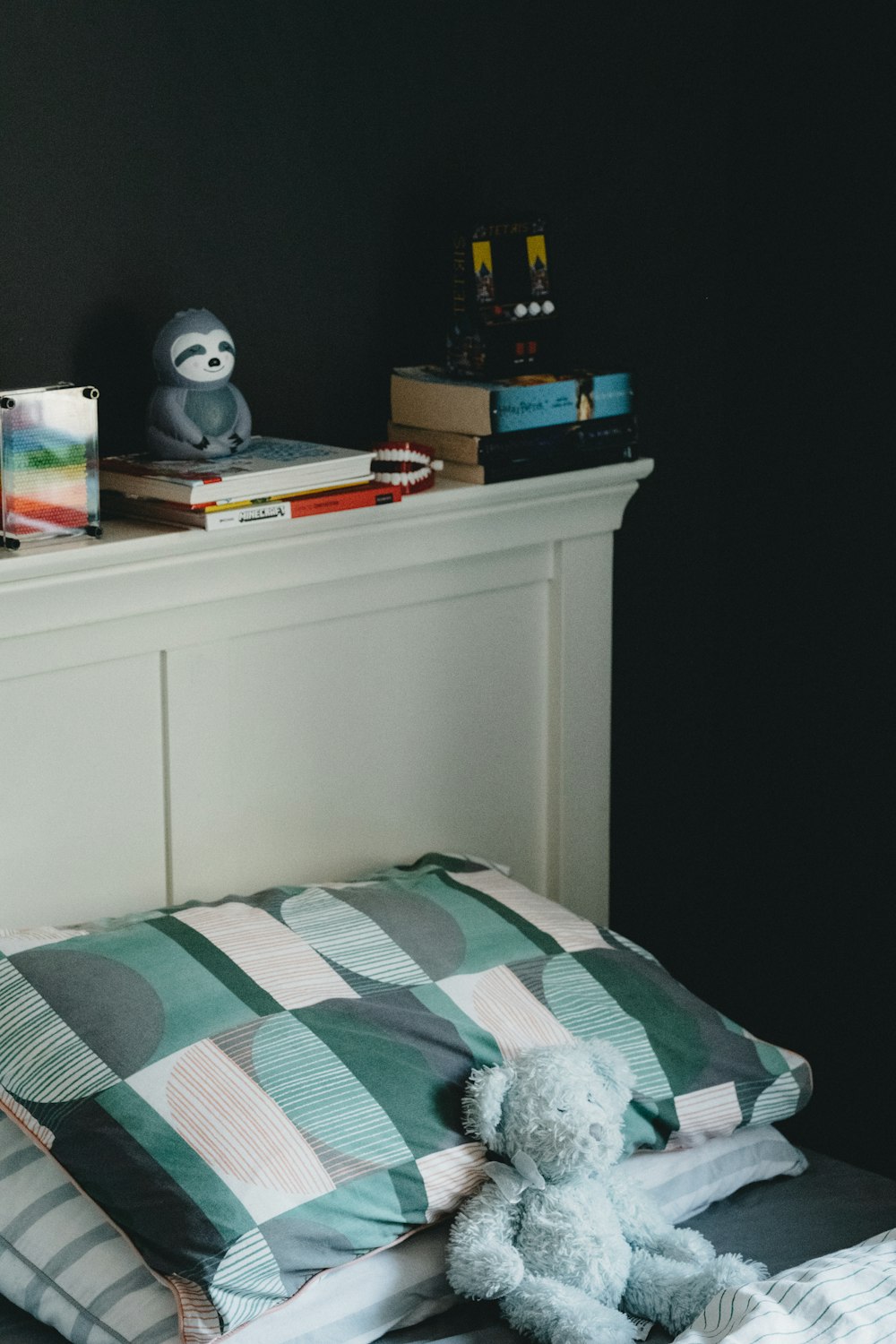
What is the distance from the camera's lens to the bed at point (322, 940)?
1.29 m

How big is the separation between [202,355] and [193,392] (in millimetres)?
38

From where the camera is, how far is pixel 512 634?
196 cm

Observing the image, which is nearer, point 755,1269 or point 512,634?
point 755,1269

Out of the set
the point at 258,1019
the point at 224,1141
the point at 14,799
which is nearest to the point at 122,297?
the point at 14,799

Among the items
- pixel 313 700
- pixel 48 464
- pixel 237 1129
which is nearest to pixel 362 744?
pixel 313 700

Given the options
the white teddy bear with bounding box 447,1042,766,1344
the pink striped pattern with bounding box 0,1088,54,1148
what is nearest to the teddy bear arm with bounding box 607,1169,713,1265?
the white teddy bear with bounding box 447,1042,766,1344

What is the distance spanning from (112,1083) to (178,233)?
2.84ft

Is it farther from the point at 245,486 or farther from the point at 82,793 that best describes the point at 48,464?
the point at 82,793

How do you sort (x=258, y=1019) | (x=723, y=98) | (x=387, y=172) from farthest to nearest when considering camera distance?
(x=723, y=98)
(x=387, y=172)
(x=258, y=1019)

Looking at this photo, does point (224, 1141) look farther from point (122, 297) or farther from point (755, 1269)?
point (122, 297)

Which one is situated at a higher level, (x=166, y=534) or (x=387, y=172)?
(x=387, y=172)

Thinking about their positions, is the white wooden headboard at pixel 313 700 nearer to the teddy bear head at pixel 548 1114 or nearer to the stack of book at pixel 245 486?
the stack of book at pixel 245 486

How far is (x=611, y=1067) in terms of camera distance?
1.47 metres

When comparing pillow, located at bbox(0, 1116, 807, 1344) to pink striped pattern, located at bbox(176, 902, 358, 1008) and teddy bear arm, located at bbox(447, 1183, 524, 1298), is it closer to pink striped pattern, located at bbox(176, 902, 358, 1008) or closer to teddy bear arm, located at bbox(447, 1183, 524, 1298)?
teddy bear arm, located at bbox(447, 1183, 524, 1298)
